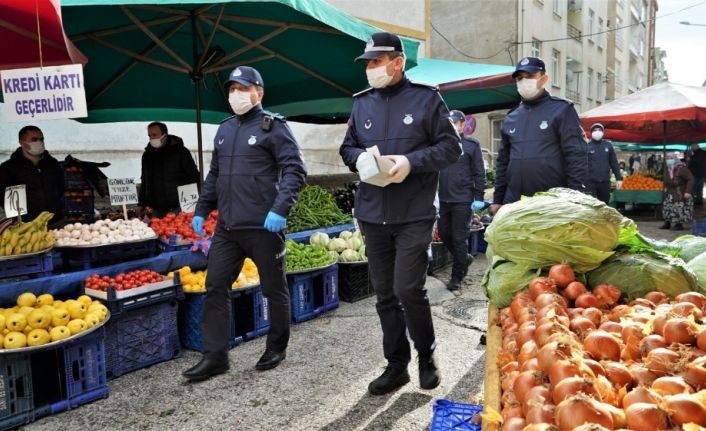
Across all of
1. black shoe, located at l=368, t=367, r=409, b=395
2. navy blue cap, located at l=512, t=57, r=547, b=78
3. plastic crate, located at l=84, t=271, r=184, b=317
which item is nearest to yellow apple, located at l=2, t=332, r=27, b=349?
plastic crate, located at l=84, t=271, r=184, b=317

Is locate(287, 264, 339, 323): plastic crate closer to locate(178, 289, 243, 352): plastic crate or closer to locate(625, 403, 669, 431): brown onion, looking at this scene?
locate(178, 289, 243, 352): plastic crate

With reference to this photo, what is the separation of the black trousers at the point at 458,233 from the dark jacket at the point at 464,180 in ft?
0.36

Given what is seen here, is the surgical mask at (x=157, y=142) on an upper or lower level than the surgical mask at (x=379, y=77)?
lower

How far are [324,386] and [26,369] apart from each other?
1984 mm

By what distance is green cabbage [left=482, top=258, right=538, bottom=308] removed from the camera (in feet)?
9.59

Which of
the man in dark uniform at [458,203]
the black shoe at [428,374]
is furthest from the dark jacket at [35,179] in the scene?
the man in dark uniform at [458,203]

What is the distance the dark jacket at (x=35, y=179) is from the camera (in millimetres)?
5488

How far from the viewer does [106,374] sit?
158 inches

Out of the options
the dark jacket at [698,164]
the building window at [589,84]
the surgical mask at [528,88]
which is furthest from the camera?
the building window at [589,84]

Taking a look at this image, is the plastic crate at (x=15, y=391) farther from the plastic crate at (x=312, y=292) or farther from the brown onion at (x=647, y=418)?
the brown onion at (x=647, y=418)

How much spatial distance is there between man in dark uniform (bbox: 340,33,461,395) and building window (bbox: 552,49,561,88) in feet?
87.1

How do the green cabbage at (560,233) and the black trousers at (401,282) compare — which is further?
the black trousers at (401,282)

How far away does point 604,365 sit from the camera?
1.74 metres

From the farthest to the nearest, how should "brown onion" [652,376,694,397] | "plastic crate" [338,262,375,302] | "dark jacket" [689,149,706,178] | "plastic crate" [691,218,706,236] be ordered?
"dark jacket" [689,149,706,178] → "plastic crate" [691,218,706,236] → "plastic crate" [338,262,375,302] → "brown onion" [652,376,694,397]
